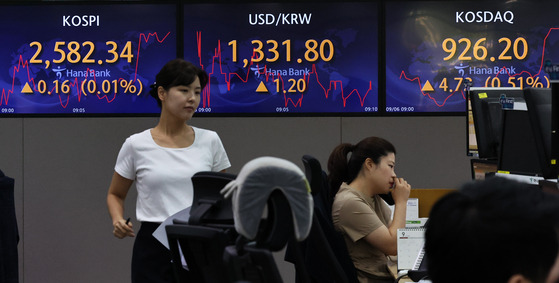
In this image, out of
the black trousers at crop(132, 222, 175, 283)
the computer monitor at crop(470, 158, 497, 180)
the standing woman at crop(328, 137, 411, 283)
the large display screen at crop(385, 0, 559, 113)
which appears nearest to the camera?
the black trousers at crop(132, 222, 175, 283)

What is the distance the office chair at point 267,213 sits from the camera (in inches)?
44.0

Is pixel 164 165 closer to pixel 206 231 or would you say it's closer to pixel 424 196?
pixel 206 231

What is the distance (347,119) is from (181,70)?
2136 millimetres

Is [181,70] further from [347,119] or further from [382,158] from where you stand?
[347,119]

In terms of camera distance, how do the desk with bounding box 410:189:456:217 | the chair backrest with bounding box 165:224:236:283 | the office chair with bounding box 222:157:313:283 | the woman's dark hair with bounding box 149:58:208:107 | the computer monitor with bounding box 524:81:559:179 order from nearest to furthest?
the office chair with bounding box 222:157:313:283 → the chair backrest with bounding box 165:224:236:283 → the computer monitor with bounding box 524:81:559:179 → the woman's dark hair with bounding box 149:58:208:107 → the desk with bounding box 410:189:456:217

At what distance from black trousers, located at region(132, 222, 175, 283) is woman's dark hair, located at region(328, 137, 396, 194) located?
1.10 metres

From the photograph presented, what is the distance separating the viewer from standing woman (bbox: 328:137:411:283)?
313cm

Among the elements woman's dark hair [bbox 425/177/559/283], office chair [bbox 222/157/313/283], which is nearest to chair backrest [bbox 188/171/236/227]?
office chair [bbox 222/157/313/283]

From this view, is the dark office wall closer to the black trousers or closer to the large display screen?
the large display screen

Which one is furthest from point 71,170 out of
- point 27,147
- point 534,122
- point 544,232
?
point 544,232

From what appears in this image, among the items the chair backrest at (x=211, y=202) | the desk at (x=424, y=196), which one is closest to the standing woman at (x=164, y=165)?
the chair backrest at (x=211, y=202)

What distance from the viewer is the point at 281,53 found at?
4.62 metres

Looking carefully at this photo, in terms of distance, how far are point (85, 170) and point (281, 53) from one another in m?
1.48

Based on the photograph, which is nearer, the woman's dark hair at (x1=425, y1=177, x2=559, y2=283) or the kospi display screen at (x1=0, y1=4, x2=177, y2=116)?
the woman's dark hair at (x1=425, y1=177, x2=559, y2=283)
